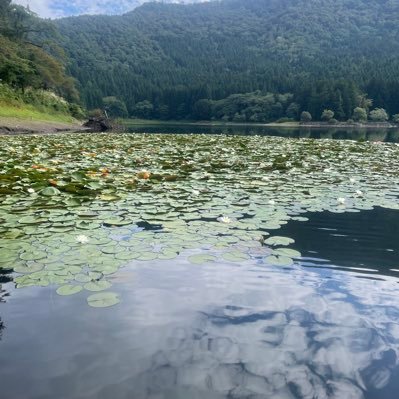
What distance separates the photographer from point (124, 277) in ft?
14.2

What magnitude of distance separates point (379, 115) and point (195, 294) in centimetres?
9976

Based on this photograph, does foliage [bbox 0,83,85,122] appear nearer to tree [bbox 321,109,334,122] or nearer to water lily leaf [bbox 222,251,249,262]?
water lily leaf [bbox 222,251,249,262]

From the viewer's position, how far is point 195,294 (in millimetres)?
4055

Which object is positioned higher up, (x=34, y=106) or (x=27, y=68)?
(x=27, y=68)

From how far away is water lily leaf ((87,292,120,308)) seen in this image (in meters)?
3.62

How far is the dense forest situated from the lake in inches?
A: 1428

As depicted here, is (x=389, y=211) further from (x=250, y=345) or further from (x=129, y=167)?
(x=129, y=167)

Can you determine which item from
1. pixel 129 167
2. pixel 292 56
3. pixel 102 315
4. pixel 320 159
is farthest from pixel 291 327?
pixel 292 56

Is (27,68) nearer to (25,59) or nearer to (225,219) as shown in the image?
(25,59)

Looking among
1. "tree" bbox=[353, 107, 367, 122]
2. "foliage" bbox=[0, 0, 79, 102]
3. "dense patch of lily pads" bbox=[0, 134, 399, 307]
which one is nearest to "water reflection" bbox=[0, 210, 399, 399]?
"dense patch of lily pads" bbox=[0, 134, 399, 307]

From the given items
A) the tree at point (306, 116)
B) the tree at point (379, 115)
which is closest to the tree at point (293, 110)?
the tree at point (306, 116)

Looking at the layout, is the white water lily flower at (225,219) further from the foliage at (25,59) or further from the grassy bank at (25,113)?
the foliage at (25,59)

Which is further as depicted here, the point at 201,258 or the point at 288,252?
the point at 288,252

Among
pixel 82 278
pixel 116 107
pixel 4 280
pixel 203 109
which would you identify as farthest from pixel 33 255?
pixel 116 107
